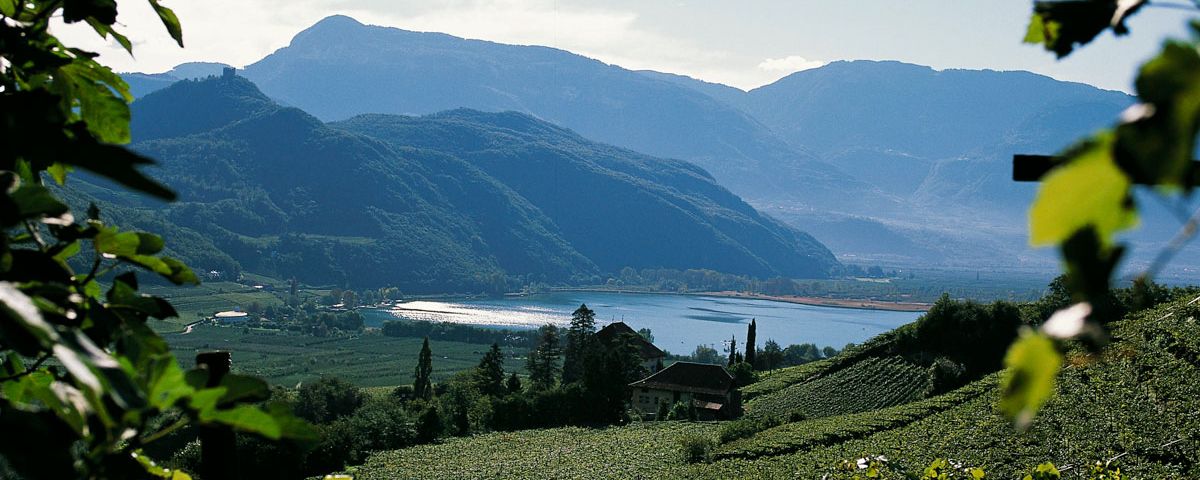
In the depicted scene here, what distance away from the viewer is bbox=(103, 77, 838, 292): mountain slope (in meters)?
105

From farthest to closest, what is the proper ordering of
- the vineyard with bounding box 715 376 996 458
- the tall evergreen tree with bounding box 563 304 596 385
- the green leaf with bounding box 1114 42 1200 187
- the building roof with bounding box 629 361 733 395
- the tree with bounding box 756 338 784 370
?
1. the tree with bounding box 756 338 784 370
2. the tall evergreen tree with bounding box 563 304 596 385
3. the building roof with bounding box 629 361 733 395
4. the vineyard with bounding box 715 376 996 458
5. the green leaf with bounding box 1114 42 1200 187

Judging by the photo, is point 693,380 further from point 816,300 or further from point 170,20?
point 816,300

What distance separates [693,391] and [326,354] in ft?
122

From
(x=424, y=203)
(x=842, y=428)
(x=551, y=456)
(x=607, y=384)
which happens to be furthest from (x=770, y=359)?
(x=424, y=203)

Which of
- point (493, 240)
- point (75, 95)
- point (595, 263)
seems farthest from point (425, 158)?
point (75, 95)

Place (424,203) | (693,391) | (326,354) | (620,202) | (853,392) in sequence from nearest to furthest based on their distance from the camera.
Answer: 1. (853,392)
2. (693,391)
3. (326,354)
4. (424,203)
5. (620,202)

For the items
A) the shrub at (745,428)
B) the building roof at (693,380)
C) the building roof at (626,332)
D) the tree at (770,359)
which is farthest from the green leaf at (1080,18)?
the tree at (770,359)

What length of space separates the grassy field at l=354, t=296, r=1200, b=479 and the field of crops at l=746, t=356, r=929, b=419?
0.98ft

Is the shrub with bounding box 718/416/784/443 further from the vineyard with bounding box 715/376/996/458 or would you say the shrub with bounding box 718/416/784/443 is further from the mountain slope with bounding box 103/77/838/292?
the mountain slope with bounding box 103/77/838/292

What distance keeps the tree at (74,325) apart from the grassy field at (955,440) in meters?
8.09

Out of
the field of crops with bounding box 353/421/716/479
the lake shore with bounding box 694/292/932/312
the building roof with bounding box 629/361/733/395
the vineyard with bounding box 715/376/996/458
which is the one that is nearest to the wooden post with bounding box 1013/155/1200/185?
the field of crops with bounding box 353/421/716/479

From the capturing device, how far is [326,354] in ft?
206

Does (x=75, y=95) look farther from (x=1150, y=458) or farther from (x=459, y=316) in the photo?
(x=459, y=316)

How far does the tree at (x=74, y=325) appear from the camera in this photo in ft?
1.25
